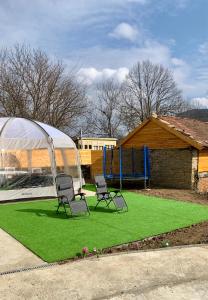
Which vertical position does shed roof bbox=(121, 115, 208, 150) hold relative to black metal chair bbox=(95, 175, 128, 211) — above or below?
above

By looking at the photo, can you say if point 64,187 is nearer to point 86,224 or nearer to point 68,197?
point 68,197

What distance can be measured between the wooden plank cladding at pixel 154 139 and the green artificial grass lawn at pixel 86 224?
5.07 metres

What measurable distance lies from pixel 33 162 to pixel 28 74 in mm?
15865

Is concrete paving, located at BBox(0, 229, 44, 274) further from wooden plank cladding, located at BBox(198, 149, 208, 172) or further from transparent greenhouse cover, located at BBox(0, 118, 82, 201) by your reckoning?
wooden plank cladding, located at BBox(198, 149, 208, 172)

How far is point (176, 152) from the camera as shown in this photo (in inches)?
670

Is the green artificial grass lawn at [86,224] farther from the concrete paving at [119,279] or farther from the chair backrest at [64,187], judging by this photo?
the concrete paving at [119,279]

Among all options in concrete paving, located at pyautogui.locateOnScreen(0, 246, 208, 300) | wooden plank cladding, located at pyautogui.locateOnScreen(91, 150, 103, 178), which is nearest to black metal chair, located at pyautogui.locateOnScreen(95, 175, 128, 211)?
concrete paving, located at pyautogui.locateOnScreen(0, 246, 208, 300)

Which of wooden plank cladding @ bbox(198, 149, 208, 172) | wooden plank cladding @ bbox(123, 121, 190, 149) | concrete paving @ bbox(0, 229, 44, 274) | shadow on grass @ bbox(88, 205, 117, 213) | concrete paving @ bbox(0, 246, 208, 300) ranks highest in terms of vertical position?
wooden plank cladding @ bbox(123, 121, 190, 149)

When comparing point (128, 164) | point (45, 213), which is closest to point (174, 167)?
point (128, 164)

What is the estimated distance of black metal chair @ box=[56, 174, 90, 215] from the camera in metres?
9.78

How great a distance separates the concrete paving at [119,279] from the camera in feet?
15.9

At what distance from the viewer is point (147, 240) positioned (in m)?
7.85

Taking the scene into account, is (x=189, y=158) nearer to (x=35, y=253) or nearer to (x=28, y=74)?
(x=35, y=253)

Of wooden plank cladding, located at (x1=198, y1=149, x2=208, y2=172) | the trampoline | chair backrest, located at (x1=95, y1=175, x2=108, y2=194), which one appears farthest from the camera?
the trampoline
